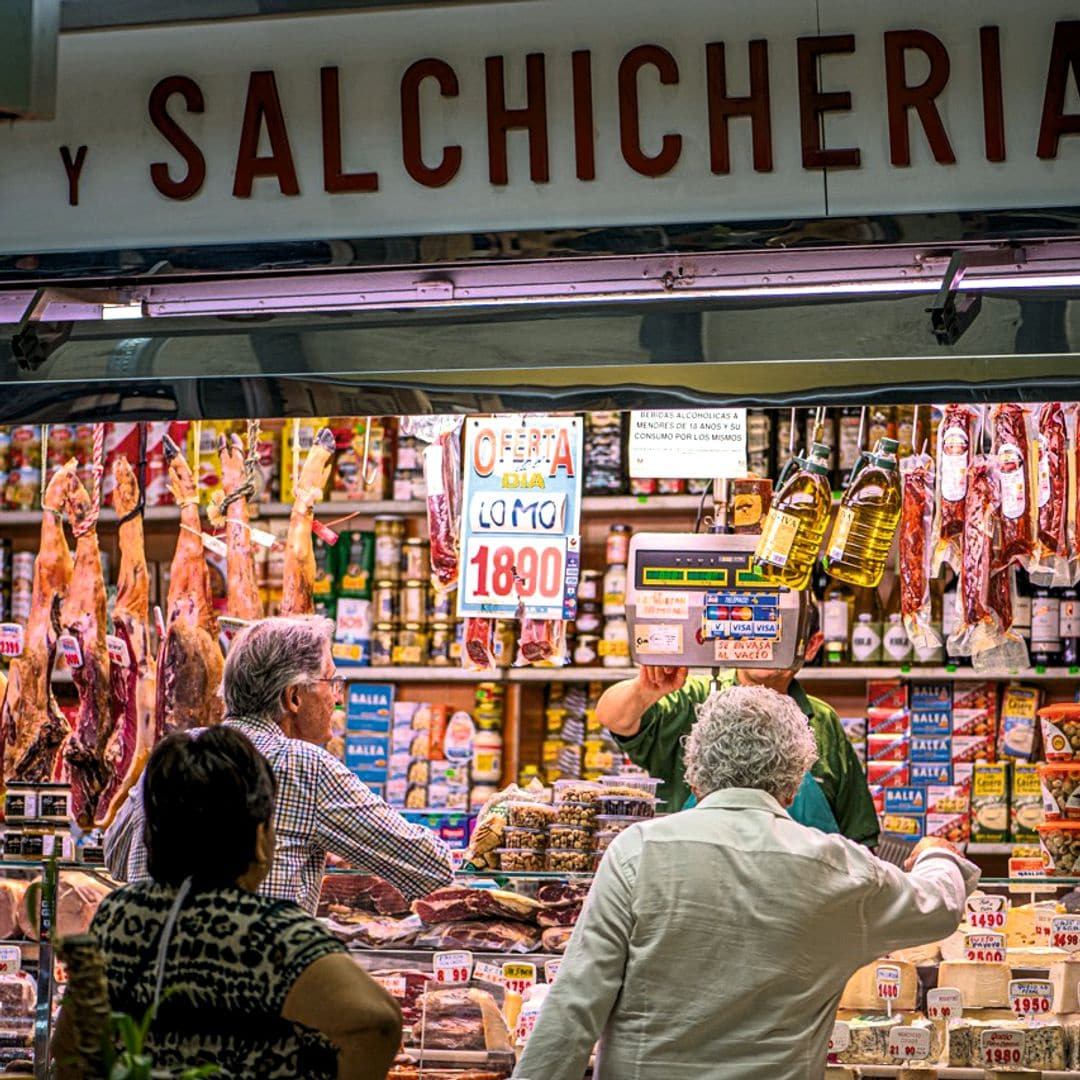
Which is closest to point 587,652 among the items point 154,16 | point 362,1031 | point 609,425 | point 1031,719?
point 609,425

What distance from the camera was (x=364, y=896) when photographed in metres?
4.36

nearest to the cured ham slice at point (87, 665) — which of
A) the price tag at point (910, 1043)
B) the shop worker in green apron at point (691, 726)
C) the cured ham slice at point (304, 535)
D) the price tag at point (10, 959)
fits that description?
the cured ham slice at point (304, 535)

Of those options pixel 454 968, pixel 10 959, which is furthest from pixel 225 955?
pixel 10 959

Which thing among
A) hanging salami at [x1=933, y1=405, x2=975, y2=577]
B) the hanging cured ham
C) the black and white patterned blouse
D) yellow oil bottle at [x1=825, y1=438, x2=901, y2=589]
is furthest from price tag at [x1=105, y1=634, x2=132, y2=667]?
the black and white patterned blouse

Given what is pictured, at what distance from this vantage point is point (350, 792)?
3789 mm

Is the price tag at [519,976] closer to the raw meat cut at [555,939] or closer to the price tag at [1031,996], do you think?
the raw meat cut at [555,939]

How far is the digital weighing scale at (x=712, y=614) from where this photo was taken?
486 centimetres

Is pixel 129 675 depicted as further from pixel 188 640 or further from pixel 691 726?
pixel 691 726

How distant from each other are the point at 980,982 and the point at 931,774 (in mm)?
3058

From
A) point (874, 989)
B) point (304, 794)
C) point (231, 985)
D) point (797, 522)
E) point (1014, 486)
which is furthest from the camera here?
point (1014, 486)

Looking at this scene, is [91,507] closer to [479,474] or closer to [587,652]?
[479,474]

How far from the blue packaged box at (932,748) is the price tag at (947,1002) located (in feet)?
10.1

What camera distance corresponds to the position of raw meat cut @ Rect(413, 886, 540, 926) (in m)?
4.25

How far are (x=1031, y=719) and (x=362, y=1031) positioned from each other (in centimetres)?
504
